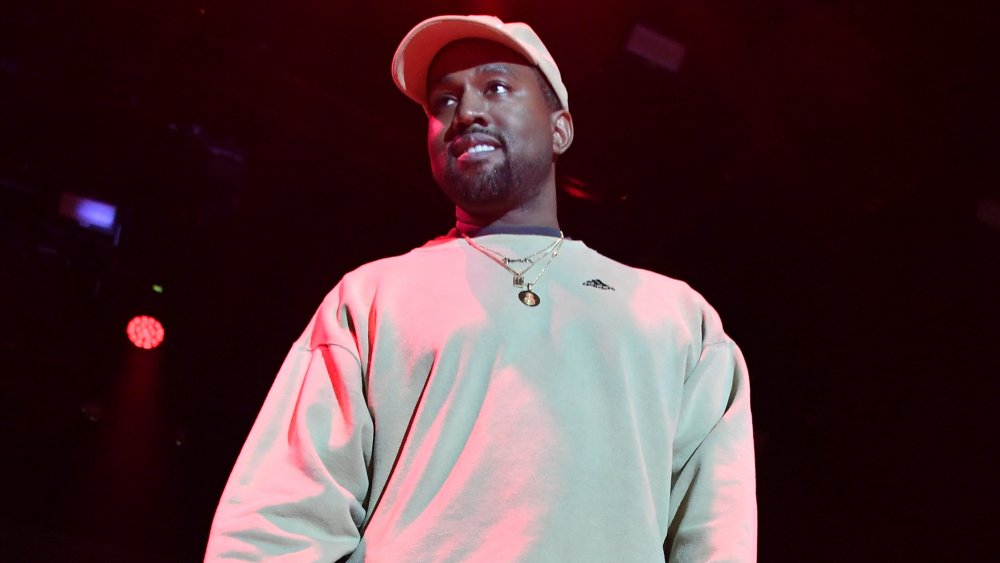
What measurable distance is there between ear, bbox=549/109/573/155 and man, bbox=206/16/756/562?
166mm

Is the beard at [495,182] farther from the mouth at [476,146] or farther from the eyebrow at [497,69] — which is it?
the eyebrow at [497,69]

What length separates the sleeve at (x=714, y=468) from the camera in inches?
58.6

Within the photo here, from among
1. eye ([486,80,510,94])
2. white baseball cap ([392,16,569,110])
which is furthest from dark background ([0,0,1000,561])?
eye ([486,80,510,94])

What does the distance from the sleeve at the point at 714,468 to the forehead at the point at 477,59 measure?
0.69 m

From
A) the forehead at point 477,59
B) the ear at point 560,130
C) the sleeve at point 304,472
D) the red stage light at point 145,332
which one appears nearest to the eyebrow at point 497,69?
the forehead at point 477,59

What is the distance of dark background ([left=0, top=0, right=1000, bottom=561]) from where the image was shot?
3150mm

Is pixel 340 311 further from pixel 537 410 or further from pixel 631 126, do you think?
pixel 631 126

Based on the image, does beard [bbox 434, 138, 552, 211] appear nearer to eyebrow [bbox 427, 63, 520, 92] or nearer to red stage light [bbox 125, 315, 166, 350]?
eyebrow [bbox 427, 63, 520, 92]

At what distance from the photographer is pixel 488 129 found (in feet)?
6.01

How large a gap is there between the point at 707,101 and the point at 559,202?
0.74m

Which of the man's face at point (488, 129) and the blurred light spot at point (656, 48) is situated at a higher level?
the blurred light spot at point (656, 48)

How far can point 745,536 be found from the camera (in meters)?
1.48

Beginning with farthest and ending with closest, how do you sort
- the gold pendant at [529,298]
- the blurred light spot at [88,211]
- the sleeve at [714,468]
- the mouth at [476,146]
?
the blurred light spot at [88,211]
the mouth at [476,146]
the gold pendant at [529,298]
the sleeve at [714,468]

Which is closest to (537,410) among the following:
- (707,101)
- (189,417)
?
(707,101)
